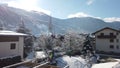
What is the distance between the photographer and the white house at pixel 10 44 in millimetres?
20094

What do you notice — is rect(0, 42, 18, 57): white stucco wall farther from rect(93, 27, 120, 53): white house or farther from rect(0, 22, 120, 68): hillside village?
rect(93, 27, 120, 53): white house

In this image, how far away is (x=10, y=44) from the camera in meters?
21.5

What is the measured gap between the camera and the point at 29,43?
41781 millimetres

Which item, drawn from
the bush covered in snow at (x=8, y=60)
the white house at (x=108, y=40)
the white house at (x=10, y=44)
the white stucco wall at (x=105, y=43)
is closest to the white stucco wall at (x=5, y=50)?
the white house at (x=10, y=44)

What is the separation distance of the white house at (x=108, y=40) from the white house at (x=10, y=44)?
3655 centimetres

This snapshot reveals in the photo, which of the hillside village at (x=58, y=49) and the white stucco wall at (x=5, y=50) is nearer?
the white stucco wall at (x=5, y=50)

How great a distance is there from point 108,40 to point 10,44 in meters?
39.5

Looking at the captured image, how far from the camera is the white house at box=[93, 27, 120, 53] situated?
5284 cm

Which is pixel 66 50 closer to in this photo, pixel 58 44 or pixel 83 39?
pixel 83 39

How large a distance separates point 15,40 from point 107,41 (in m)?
38.6

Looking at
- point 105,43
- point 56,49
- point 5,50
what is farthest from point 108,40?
point 5,50

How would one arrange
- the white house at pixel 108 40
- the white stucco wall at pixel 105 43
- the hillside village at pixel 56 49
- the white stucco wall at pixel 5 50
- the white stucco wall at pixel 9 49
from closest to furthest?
the white stucco wall at pixel 5 50 → the white stucco wall at pixel 9 49 → the hillside village at pixel 56 49 → the white house at pixel 108 40 → the white stucco wall at pixel 105 43

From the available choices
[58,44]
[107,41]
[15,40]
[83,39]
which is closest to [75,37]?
[83,39]

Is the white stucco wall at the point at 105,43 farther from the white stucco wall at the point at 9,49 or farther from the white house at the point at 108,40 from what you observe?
the white stucco wall at the point at 9,49
